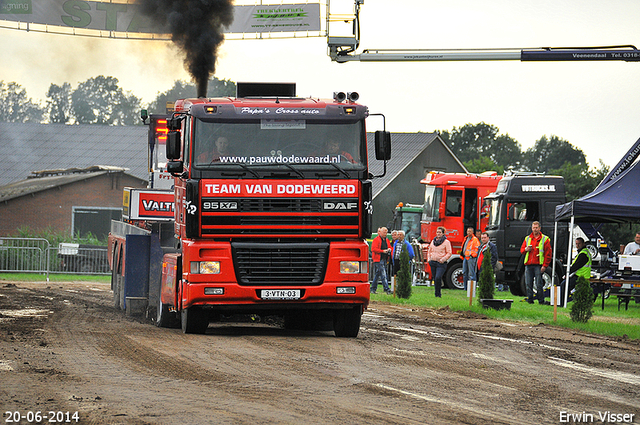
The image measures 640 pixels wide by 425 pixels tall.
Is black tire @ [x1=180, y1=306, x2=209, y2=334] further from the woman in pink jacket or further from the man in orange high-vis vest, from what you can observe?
the woman in pink jacket

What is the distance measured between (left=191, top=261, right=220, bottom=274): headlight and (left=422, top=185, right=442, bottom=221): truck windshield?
62.1ft

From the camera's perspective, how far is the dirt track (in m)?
7.58

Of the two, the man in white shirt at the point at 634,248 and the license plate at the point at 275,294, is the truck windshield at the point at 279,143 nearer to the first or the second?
the license plate at the point at 275,294

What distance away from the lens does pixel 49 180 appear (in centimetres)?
4944

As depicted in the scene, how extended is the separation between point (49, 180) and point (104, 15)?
13962mm

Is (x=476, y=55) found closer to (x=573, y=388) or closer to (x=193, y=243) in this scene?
(x=193, y=243)

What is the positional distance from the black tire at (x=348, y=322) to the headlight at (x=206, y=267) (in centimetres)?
225

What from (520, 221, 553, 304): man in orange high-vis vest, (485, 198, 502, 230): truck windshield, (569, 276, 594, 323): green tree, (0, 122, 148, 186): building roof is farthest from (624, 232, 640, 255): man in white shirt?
(0, 122, 148, 186): building roof

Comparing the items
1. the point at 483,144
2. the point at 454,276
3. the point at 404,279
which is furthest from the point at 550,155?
the point at 404,279

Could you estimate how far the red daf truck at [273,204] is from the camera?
489 inches

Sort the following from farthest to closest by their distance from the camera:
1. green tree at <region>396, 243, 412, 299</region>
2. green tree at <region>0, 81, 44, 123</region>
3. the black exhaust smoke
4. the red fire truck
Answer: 1. green tree at <region>0, 81, 44, 123</region>
2. the red fire truck
3. green tree at <region>396, 243, 412, 299</region>
4. the black exhaust smoke

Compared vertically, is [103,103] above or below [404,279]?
above

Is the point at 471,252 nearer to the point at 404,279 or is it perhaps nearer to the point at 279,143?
the point at 404,279

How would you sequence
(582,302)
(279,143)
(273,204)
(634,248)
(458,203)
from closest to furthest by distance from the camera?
(273,204) → (279,143) → (582,302) → (634,248) → (458,203)
